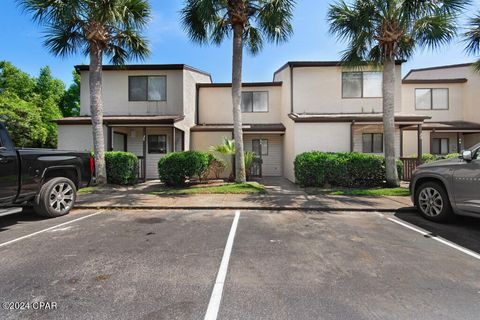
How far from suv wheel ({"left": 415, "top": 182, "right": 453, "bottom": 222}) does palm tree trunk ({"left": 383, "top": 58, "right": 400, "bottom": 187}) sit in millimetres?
4383

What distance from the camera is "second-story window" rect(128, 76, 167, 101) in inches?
606

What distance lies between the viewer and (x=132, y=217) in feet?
21.6

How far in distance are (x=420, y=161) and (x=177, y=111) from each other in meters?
12.4

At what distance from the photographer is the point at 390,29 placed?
10258 mm

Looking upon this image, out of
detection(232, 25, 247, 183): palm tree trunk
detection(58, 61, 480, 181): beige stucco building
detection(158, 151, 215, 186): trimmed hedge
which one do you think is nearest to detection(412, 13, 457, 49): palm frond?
detection(58, 61, 480, 181): beige stucco building

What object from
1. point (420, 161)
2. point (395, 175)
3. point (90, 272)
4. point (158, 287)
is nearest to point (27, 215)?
point (90, 272)

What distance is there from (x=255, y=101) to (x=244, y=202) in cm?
1000

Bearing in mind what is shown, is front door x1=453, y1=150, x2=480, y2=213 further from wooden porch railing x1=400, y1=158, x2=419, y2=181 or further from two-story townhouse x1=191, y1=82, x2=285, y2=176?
two-story townhouse x1=191, y1=82, x2=285, y2=176

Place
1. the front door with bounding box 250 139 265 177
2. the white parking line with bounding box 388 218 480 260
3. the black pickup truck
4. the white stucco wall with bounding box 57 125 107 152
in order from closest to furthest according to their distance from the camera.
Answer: the white parking line with bounding box 388 218 480 260 < the black pickup truck < the white stucco wall with bounding box 57 125 107 152 < the front door with bounding box 250 139 265 177

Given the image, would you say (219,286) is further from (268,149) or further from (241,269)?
(268,149)

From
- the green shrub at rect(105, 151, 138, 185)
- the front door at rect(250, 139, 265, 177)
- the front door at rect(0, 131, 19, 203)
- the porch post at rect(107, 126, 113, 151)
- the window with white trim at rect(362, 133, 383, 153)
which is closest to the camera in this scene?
the front door at rect(0, 131, 19, 203)

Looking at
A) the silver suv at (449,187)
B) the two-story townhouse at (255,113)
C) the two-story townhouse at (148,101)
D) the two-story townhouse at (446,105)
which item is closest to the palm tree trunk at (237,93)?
the two-story townhouse at (148,101)

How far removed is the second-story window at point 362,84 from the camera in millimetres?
14789

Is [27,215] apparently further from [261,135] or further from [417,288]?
[261,135]
